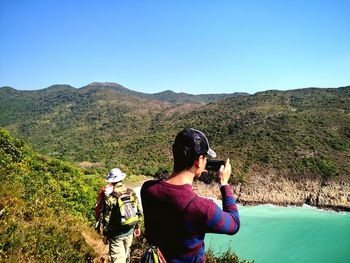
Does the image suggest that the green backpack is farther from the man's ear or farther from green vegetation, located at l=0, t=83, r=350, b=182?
green vegetation, located at l=0, t=83, r=350, b=182

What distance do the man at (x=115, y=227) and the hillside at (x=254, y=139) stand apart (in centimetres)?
3725

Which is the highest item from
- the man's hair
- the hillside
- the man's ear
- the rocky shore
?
the man's hair

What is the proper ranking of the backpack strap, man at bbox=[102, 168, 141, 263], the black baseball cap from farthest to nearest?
the backpack strap, man at bbox=[102, 168, 141, 263], the black baseball cap

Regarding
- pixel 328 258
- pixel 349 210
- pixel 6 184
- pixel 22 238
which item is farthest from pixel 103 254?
pixel 349 210

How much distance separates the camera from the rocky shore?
3788 centimetres

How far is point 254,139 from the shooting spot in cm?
5100

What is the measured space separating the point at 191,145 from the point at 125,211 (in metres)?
3.22

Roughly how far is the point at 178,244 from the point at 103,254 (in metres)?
5.10

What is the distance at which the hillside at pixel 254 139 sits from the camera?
40.9 meters

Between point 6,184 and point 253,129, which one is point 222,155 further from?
point 6,184

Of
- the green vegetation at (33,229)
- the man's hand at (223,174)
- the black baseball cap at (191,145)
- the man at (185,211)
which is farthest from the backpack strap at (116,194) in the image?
the black baseball cap at (191,145)

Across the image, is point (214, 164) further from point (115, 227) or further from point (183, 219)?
point (115, 227)

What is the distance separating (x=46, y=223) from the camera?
18.4ft

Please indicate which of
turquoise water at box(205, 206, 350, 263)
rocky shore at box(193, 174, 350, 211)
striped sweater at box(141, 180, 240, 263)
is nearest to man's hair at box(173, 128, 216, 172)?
striped sweater at box(141, 180, 240, 263)
